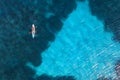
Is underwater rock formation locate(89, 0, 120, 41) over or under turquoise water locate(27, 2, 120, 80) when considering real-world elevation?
over

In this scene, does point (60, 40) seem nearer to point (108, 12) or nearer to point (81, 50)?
point (81, 50)

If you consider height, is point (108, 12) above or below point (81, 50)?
above

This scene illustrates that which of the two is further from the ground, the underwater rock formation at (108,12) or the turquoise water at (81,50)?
the underwater rock formation at (108,12)

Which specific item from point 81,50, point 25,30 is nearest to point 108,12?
point 81,50

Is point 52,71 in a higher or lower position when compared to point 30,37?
lower

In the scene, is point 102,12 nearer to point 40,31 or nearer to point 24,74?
point 40,31

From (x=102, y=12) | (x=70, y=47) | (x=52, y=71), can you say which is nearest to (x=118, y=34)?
(x=102, y=12)

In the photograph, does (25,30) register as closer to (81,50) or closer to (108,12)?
(81,50)
